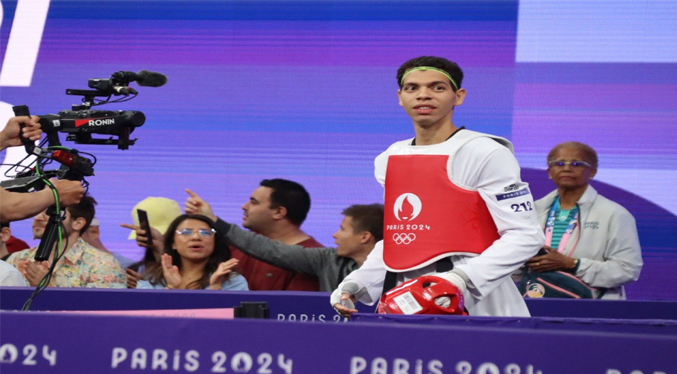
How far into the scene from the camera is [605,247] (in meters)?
4.76

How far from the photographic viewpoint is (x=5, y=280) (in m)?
4.04

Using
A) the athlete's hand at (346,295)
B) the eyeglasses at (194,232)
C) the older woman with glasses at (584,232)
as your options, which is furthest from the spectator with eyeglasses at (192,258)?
the athlete's hand at (346,295)

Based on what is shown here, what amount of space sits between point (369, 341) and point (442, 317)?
45 centimetres

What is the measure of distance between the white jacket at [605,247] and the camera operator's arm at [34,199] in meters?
2.62

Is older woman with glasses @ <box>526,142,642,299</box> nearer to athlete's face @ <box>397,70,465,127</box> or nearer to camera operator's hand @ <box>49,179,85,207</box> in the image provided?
athlete's face @ <box>397,70,465,127</box>

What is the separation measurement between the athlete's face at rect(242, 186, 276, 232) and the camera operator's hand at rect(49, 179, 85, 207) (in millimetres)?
2055

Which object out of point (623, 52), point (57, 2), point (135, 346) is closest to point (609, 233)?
point (623, 52)

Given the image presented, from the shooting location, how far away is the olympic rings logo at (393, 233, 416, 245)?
296 cm

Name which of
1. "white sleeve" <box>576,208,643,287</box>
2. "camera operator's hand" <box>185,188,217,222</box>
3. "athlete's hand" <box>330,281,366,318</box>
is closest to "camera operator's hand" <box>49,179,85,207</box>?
"athlete's hand" <box>330,281,366,318</box>

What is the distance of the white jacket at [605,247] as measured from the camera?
4629 mm

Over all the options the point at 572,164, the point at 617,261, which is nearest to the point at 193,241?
the point at 572,164

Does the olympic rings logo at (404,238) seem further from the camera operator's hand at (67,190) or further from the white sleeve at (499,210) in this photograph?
the camera operator's hand at (67,190)

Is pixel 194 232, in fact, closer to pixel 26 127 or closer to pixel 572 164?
pixel 26 127

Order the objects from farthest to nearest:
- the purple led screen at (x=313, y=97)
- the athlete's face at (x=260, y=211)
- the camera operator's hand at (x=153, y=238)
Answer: the purple led screen at (x=313, y=97)
the athlete's face at (x=260, y=211)
the camera operator's hand at (x=153, y=238)
